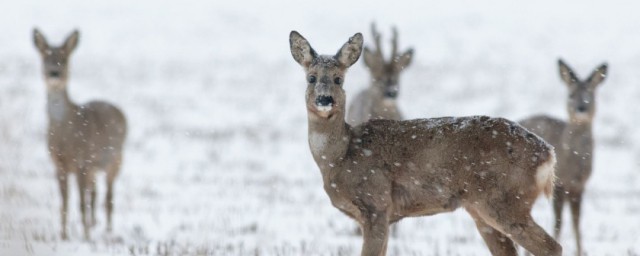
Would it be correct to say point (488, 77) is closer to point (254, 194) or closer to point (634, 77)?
point (634, 77)

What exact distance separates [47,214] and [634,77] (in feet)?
91.9

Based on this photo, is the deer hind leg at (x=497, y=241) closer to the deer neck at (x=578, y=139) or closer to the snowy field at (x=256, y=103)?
the snowy field at (x=256, y=103)

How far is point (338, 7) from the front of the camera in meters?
51.4

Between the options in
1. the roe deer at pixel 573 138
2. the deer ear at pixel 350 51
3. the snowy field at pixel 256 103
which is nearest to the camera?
the deer ear at pixel 350 51

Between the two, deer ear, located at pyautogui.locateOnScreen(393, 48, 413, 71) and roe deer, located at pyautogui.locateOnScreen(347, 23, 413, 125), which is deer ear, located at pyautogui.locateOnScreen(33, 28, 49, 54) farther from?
deer ear, located at pyautogui.locateOnScreen(393, 48, 413, 71)

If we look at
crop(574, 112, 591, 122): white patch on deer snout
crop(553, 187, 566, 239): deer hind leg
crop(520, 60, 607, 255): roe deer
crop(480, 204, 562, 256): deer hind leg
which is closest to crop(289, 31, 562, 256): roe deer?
crop(480, 204, 562, 256): deer hind leg

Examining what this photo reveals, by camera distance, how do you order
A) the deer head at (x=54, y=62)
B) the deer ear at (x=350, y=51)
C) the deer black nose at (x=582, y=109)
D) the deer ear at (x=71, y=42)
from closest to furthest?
the deer ear at (x=350, y=51), the deer black nose at (x=582, y=109), the deer head at (x=54, y=62), the deer ear at (x=71, y=42)

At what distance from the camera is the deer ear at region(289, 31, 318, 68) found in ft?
24.4

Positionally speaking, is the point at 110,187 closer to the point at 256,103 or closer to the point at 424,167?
the point at 424,167

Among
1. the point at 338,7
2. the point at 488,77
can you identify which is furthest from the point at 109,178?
the point at 338,7

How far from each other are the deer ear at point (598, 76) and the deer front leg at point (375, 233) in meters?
4.94

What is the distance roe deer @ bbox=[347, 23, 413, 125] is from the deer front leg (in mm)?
5505

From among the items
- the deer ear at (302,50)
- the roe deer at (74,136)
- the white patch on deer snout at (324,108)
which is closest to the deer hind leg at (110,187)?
the roe deer at (74,136)

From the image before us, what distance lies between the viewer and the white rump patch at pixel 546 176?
6625 millimetres
